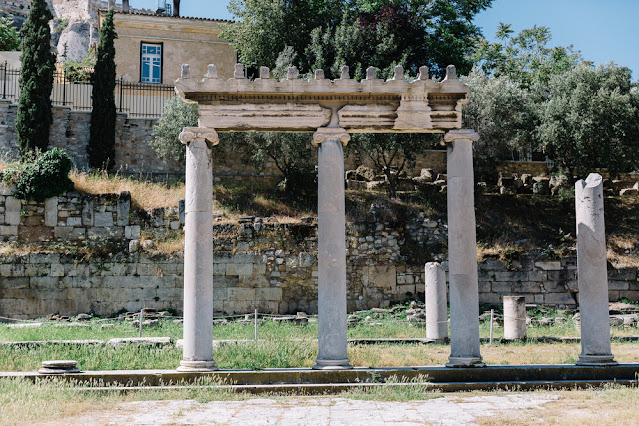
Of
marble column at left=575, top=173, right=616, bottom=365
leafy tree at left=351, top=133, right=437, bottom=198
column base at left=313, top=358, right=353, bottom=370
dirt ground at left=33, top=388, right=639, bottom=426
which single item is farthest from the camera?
leafy tree at left=351, top=133, right=437, bottom=198

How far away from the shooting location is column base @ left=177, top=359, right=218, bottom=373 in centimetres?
1281

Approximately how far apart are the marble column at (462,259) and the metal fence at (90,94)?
71.1 ft

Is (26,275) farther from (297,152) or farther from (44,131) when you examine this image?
(297,152)

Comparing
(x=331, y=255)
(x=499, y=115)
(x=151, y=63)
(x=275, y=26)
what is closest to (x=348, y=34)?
(x=275, y=26)

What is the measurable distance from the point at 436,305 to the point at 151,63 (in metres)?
22.4

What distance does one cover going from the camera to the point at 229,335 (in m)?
20.3

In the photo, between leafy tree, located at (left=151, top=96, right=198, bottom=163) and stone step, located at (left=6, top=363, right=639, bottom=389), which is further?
leafy tree, located at (left=151, top=96, right=198, bottom=163)

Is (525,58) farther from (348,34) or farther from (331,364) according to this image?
(331,364)

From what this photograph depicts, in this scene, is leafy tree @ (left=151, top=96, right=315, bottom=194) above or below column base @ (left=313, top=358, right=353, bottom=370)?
above

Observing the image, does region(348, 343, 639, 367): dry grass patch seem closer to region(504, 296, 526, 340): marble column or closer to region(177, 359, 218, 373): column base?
region(504, 296, 526, 340): marble column

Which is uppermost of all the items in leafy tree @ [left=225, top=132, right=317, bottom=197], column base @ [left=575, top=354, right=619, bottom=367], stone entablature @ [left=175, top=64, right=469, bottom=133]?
leafy tree @ [left=225, top=132, right=317, bottom=197]

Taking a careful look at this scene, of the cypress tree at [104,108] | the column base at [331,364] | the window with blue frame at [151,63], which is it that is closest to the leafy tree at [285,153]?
the cypress tree at [104,108]

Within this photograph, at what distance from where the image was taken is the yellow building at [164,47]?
35562 mm

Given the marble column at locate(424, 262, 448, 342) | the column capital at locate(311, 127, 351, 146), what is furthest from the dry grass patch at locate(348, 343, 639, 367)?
the column capital at locate(311, 127, 351, 146)
